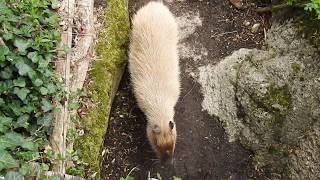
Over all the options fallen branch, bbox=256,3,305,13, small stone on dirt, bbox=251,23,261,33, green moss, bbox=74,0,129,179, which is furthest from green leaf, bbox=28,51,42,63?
small stone on dirt, bbox=251,23,261,33

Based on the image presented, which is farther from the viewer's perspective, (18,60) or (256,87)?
(256,87)

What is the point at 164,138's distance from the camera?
6.52m

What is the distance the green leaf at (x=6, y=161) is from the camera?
3.79 meters

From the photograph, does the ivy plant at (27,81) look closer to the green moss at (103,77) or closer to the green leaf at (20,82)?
the green leaf at (20,82)

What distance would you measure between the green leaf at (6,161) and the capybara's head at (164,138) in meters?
2.89

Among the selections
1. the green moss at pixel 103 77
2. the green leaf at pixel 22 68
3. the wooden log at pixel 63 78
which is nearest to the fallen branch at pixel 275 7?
the green moss at pixel 103 77

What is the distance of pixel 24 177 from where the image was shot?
4.14 meters

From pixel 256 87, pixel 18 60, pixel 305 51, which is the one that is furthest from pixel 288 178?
pixel 18 60

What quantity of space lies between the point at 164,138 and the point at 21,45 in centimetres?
262

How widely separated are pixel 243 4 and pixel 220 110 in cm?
198

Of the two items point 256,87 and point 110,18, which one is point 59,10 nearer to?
point 110,18

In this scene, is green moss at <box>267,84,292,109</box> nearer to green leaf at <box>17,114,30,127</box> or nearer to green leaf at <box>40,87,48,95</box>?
green leaf at <box>40,87,48,95</box>

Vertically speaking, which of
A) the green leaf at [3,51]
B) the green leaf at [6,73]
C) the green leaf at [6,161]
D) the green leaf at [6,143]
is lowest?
the green leaf at [6,161]

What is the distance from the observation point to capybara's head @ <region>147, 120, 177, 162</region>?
21.4ft
